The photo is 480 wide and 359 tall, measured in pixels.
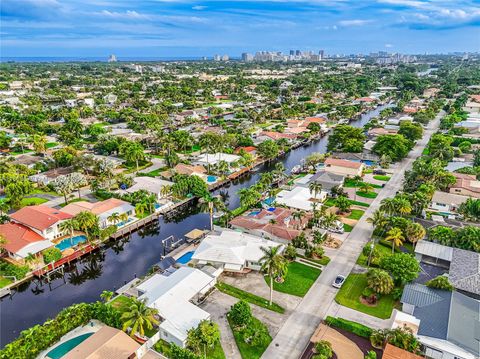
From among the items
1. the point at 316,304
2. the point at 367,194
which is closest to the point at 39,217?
the point at 316,304

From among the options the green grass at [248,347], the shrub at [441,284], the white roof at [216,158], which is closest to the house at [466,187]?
the shrub at [441,284]

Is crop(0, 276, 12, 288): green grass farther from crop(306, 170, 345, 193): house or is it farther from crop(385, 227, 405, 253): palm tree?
crop(306, 170, 345, 193): house

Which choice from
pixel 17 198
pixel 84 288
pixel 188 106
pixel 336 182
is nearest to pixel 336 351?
pixel 84 288

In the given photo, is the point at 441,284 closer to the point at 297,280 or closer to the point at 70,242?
the point at 297,280

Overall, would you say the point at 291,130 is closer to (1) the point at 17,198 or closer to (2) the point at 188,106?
(2) the point at 188,106

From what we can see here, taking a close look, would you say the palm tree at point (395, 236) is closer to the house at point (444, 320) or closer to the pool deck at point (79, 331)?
the house at point (444, 320)

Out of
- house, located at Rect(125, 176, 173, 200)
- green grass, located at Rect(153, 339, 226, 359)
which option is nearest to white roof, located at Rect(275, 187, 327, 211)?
house, located at Rect(125, 176, 173, 200)
